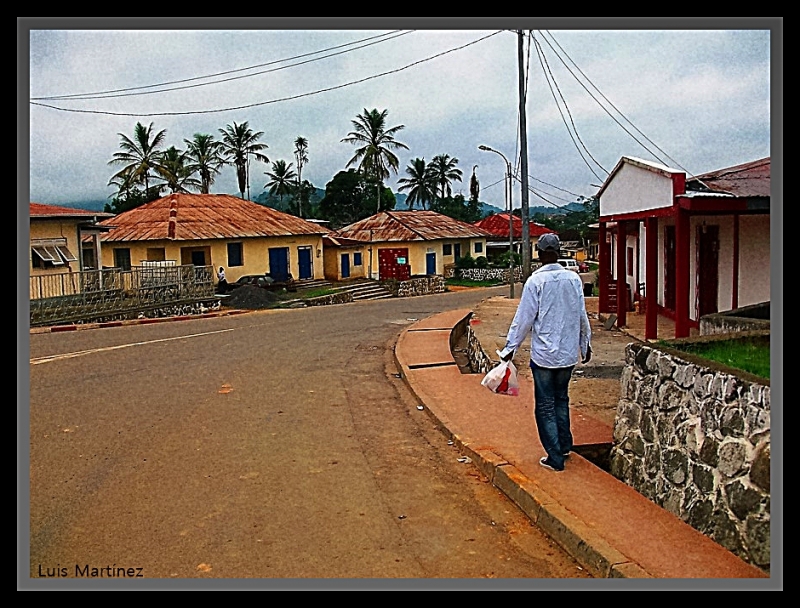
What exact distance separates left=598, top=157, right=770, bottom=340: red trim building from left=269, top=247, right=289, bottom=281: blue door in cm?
1895

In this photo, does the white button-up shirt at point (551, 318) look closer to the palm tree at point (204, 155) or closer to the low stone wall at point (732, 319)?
the low stone wall at point (732, 319)

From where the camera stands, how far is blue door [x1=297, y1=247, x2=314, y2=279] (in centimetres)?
3650

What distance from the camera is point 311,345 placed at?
1597 centimetres

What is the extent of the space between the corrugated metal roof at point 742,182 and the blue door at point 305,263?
25171 mm

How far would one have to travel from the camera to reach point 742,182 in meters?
11.8

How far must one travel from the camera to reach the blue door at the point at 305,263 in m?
36.5

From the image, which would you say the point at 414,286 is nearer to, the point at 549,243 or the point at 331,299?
the point at 331,299

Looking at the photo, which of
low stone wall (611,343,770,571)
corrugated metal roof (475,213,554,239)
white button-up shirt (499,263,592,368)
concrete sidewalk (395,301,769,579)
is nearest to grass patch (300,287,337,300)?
concrete sidewalk (395,301,769,579)

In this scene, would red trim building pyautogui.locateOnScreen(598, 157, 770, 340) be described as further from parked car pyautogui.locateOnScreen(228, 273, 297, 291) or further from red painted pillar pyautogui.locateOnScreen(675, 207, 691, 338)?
parked car pyautogui.locateOnScreen(228, 273, 297, 291)

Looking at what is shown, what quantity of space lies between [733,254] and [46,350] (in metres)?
12.8

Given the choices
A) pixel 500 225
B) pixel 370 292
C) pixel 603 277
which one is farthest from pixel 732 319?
pixel 500 225
